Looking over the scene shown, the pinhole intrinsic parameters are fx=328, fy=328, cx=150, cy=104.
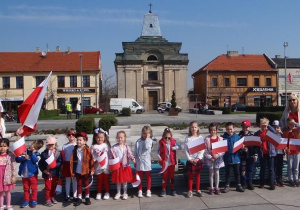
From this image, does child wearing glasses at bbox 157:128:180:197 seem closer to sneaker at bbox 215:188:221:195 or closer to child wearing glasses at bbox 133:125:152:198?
child wearing glasses at bbox 133:125:152:198

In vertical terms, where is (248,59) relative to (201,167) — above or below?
above

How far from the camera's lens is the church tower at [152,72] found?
5600cm

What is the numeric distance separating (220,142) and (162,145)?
1192 millimetres

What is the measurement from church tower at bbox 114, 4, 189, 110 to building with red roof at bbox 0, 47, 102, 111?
15.9 feet

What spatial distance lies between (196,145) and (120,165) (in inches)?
62.5

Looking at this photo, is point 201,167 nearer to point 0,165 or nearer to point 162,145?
point 162,145

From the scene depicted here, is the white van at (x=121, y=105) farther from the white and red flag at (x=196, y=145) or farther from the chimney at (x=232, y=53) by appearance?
the white and red flag at (x=196, y=145)

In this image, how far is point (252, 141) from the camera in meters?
6.97

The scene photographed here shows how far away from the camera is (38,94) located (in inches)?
261

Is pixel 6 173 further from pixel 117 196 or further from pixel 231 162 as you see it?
pixel 231 162

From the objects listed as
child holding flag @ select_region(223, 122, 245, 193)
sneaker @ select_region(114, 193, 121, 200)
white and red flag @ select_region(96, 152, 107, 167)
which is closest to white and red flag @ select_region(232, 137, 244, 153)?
child holding flag @ select_region(223, 122, 245, 193)

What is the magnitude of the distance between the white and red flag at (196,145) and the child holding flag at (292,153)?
197 cm

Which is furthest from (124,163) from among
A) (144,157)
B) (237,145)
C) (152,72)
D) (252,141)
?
(152,72)

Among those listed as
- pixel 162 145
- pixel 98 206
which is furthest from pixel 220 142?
pixel 98 206
